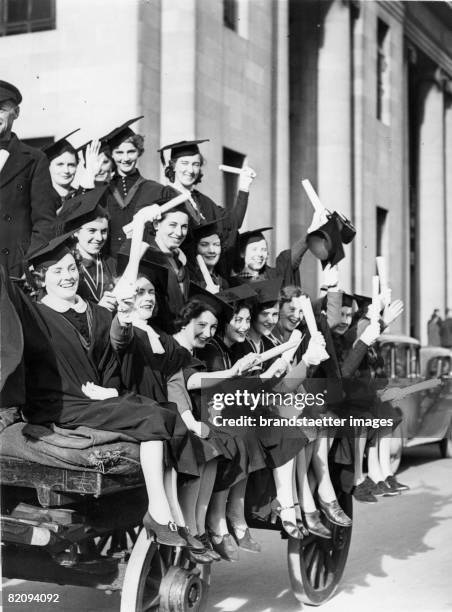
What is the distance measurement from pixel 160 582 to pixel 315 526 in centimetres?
127

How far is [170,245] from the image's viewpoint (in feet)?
18.6

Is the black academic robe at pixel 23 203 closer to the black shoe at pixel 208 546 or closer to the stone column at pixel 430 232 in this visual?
the black shoe at pixel 208 546

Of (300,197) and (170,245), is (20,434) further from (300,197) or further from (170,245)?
(300,197)

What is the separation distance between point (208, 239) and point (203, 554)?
78.8 inches

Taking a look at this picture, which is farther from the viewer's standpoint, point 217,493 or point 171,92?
point 171,92

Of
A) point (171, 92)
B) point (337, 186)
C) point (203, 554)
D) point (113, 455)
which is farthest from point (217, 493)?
point (337, 186)

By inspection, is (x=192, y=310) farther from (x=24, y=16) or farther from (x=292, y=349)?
(x=24, y=16)

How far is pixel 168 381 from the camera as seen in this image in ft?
16.8

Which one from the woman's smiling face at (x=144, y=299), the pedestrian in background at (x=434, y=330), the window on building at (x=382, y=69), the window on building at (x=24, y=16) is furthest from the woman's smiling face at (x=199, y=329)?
the pedestrian in background at (x=434, y=330)

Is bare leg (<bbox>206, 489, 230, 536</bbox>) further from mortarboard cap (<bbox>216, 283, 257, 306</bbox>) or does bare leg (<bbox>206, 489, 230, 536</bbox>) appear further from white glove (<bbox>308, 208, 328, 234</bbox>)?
white glove (<bbox>308, 208, 328, 234</bbox>)

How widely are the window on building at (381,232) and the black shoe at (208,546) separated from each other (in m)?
10.3

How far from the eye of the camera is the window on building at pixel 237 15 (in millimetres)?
10742

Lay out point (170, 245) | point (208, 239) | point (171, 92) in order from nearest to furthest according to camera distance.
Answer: point (170, 245)
point (208, 239)
point (171, 92)

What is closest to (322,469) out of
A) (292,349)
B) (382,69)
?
(292,349)
